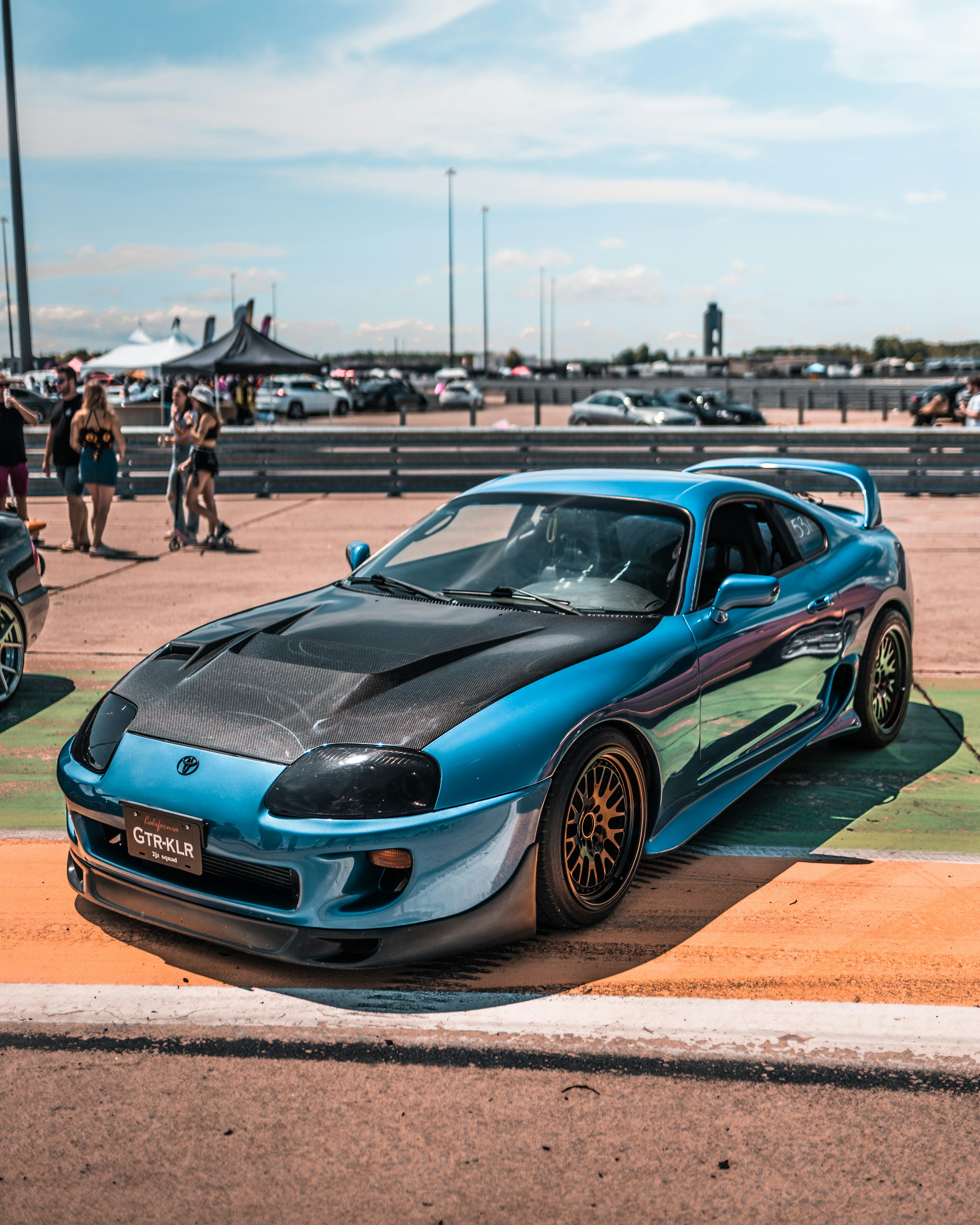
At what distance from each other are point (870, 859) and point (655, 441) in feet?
49.5

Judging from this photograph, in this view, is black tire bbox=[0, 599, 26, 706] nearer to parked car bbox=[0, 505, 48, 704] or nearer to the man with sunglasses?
parked car bbox=[0, 505, 48, 704]

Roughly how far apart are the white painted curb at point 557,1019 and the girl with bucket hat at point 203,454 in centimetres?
941

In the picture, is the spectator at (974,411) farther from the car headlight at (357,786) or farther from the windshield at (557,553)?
the car headlight at (357,786)

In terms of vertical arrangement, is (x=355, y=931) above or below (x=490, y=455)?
below

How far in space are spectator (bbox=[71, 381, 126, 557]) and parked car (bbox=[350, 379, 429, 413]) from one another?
39747mm

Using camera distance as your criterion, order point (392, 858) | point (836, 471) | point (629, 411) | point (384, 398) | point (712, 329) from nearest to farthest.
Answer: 1. point (392, 858)
2. point (836, 471)
3. point (629, 411)
4. point (384, 398)
5. point (712, 329)

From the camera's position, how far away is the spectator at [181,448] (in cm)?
1270

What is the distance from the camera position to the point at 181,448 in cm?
1288

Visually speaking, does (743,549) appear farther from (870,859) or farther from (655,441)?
(655,441)

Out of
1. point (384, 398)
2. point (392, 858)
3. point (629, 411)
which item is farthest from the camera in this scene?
point (384, 398)

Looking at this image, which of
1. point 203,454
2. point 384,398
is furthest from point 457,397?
point 203,454

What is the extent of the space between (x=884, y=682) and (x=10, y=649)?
4.49m

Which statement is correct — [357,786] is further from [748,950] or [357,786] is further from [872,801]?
[872,801]

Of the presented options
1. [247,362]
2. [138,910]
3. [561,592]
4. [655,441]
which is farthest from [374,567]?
[247,362]
